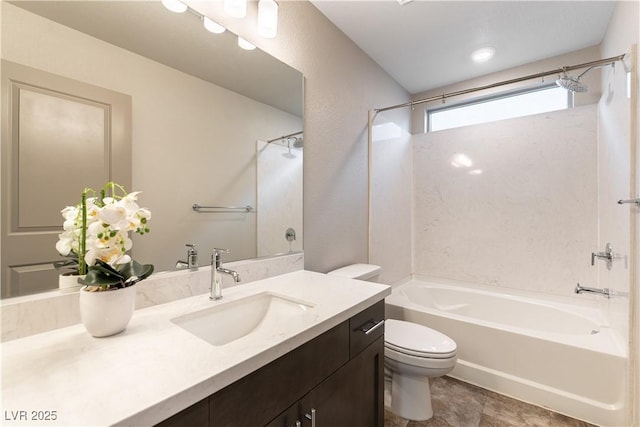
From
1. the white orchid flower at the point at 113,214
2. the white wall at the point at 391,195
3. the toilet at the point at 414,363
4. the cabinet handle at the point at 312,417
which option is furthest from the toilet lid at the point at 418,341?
the white orchid flower at the point at 113,214

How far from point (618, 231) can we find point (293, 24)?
89.0 inches

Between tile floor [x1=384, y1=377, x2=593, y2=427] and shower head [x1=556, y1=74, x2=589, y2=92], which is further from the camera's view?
shower head [x1=556, y1=74, x2=589, y2=92]

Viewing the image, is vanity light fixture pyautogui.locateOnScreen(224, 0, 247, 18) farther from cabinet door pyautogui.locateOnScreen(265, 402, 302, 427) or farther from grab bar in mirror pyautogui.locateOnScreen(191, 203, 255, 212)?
cabinet door pyautogui.locateOnScreen(265, 402, 302, 427)

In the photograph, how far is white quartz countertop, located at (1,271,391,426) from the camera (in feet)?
1.59

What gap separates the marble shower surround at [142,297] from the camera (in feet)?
2.46

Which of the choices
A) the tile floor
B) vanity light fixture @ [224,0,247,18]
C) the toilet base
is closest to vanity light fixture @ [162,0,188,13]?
vanity light fixture @ [224,0,247,18]

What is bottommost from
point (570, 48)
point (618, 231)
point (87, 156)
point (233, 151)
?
point (618, 231)

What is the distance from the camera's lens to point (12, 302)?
750 mm

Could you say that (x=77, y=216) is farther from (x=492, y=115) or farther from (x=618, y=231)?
(x=492, y=115)

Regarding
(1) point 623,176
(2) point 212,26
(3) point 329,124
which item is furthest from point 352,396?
(1) point 623,176

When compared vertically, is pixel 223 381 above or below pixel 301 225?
below

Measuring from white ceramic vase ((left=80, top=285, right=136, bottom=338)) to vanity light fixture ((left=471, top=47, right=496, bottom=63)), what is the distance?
280 centimetres

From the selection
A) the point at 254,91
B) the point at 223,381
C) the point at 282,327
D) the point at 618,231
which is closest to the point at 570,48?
the point at 618,231

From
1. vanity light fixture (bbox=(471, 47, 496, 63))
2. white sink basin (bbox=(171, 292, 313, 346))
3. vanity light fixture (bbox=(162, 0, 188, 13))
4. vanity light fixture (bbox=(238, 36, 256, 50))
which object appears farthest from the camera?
vanity light fixture (bbox=(471, 47, 496, 63))
